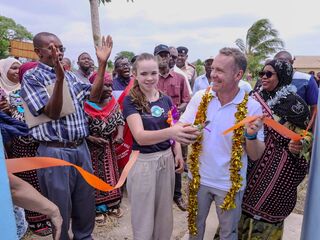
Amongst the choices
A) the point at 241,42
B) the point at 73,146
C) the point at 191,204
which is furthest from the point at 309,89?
the point at 241,42

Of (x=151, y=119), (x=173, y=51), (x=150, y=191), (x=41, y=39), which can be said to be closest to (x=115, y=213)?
(x=150, y=191)

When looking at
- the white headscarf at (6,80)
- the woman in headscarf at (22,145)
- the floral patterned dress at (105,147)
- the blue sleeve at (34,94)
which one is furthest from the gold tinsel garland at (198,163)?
the white headscarf at (6,80)

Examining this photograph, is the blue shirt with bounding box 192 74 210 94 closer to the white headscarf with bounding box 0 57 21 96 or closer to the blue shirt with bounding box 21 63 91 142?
the white headscarf with bounding box 0 57 21 96

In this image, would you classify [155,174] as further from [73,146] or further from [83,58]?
[83,58]

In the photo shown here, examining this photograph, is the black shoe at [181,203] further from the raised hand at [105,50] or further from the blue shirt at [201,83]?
the raised hand at [105,50]

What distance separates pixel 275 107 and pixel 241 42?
2805cm

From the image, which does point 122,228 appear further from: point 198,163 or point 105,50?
point 105,50

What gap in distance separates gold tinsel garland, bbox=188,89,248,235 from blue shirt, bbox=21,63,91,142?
1.01 m

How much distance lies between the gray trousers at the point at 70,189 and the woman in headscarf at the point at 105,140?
82 cm

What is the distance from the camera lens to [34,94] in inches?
97.3

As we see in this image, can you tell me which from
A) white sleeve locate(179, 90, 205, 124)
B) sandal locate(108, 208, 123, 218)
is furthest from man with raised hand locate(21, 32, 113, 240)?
sandal locate(108, 208, 123, 218)

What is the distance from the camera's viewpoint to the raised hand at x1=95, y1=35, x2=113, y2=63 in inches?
112

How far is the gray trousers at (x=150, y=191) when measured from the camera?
8.25 feet

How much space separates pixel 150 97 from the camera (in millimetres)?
2615
